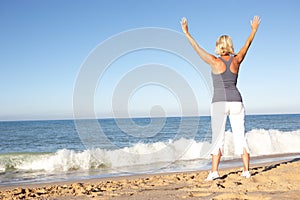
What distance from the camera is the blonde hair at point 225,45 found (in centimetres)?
456

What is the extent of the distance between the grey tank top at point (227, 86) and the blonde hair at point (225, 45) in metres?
0.11

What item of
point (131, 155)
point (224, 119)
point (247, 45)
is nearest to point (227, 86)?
point (224, 119)

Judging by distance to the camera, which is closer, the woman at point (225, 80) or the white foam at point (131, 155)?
the woman at point (225, 80)

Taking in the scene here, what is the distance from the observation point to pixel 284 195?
3.71m

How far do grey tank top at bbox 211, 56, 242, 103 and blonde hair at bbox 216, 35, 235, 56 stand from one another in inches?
4.2

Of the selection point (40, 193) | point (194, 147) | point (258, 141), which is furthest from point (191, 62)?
point (258, 141)

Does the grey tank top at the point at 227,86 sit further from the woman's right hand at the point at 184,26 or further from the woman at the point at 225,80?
the woman's right hand at the point at 184,26

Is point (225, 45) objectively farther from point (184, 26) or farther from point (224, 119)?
point (224, 119)

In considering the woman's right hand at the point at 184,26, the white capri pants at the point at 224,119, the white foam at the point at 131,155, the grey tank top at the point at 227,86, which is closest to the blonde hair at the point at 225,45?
the grey tank top at the point at 227,86

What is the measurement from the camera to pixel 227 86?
14.9ft

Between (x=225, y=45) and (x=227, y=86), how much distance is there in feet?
1.85

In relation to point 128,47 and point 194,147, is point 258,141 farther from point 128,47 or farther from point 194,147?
point 128,47

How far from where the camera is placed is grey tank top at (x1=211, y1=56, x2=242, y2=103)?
4.53 metres

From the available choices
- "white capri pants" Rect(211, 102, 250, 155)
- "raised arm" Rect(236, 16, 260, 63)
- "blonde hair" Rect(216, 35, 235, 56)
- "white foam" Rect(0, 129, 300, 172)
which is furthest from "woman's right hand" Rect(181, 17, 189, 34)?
"white foam" Rect(0, 129, 300, 172)
